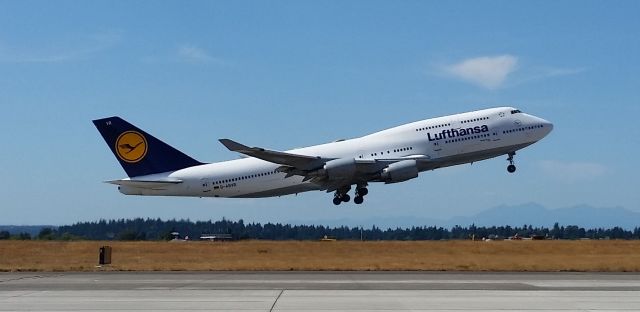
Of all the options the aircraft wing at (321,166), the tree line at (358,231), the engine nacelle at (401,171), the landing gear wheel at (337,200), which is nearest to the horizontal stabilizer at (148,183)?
the aircraft wing at (321,166)

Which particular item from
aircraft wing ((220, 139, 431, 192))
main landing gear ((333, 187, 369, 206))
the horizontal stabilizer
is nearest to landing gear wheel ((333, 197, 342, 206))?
main landing gear ((333, 187, 369, 206))

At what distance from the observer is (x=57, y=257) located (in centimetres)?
5622

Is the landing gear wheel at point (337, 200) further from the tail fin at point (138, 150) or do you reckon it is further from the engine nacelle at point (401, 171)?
the tail fin at point (138, 150)

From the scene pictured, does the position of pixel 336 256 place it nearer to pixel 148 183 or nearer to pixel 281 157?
pixel 281 157

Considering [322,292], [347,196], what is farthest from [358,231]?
[322,292]

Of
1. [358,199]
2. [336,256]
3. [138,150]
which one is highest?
[138,150]

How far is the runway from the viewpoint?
21609 millimetres

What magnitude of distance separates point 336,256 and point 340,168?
5.43 metres

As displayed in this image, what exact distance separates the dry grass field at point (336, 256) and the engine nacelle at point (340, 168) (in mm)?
4852

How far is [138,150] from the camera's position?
61531 millimetres

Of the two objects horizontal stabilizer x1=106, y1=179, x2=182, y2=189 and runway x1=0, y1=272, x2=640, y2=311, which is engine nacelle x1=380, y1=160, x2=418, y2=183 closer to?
horizontal stabilizer x1=106, y1=179, x2=182, y2=189

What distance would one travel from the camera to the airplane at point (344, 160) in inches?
2095

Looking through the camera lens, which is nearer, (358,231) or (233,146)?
(233,146)

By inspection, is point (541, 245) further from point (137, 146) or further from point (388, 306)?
point (388, 306)
